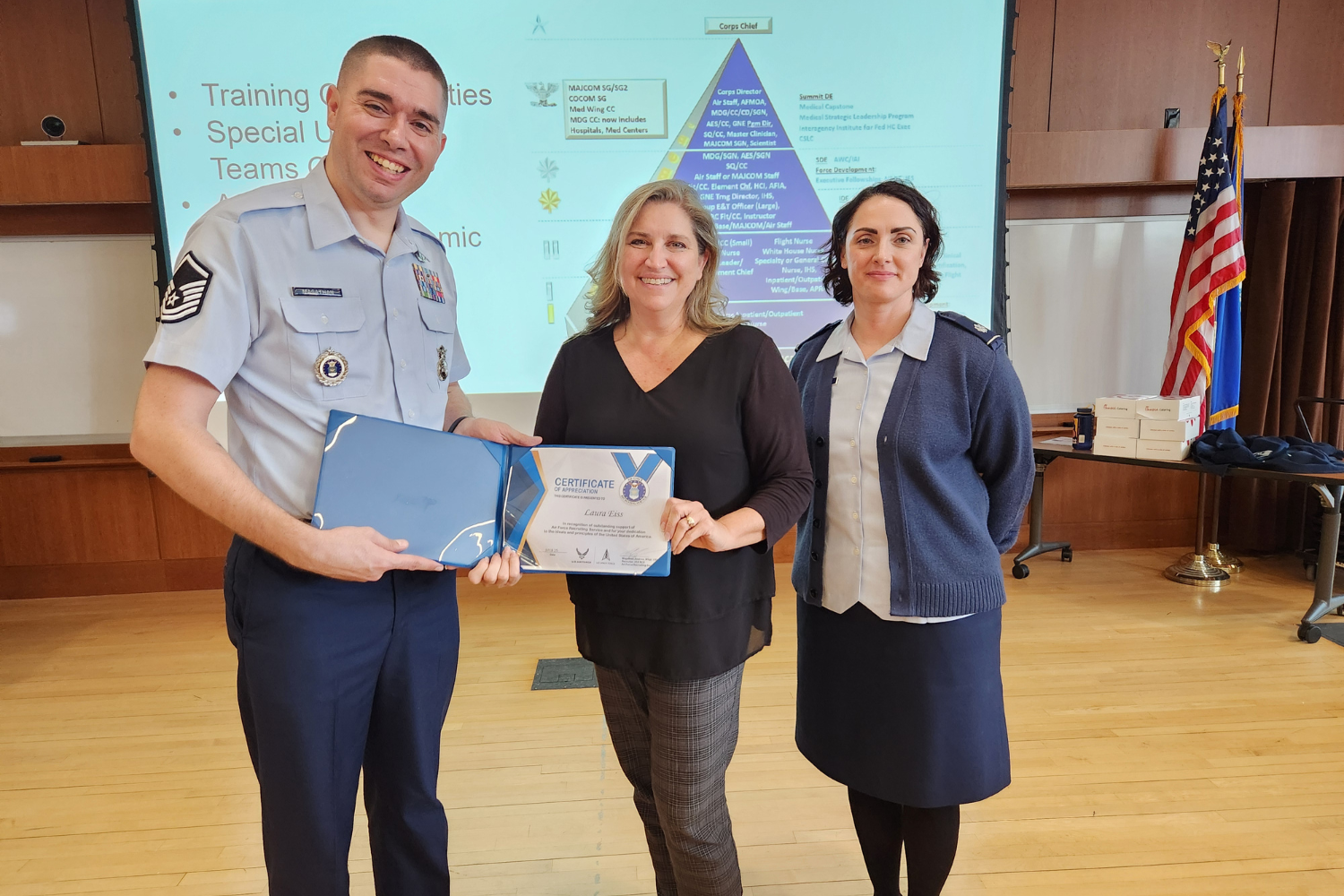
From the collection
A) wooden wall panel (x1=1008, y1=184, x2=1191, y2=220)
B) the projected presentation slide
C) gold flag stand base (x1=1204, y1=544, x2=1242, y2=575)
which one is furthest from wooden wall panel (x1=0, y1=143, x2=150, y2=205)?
gold flag stand base (x1=1204, y1=544, x2=1242, y2=575)

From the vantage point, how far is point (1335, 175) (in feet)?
13.5

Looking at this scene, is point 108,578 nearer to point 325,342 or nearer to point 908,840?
point 325,342

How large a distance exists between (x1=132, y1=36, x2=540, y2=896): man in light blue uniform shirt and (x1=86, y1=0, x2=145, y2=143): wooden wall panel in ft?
11.5

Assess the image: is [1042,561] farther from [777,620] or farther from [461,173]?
[461,173]

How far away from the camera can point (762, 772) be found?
2.32 m

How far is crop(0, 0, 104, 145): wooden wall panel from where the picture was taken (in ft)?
12.4

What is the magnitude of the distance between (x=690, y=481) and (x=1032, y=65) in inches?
164

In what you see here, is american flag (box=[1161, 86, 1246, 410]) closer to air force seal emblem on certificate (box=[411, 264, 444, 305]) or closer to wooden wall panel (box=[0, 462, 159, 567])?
air force seal emblem on certificate (box=[411, 264, 444, 305])

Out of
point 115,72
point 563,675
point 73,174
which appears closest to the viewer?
point 563,675

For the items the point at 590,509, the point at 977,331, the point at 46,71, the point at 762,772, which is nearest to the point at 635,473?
the point at 590,509

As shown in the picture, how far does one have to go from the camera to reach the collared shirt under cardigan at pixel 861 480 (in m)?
1.40

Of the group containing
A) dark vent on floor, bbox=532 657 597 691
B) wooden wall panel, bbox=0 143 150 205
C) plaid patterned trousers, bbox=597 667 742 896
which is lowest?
dark vent on floor, bbox=532 657 597 691

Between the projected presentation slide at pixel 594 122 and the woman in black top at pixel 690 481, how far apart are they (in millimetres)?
2476

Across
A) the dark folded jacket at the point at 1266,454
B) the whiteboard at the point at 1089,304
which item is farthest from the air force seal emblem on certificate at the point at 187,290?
the whiteboard at the point at 1089,304
